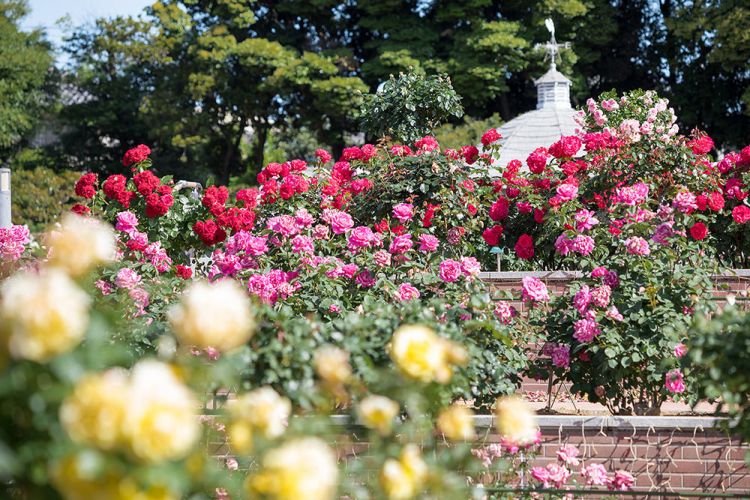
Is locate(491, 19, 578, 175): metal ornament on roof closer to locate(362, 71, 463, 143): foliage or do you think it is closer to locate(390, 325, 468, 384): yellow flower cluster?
locate(362, 71, 463, 143): foliage

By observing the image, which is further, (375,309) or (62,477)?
(375,309)

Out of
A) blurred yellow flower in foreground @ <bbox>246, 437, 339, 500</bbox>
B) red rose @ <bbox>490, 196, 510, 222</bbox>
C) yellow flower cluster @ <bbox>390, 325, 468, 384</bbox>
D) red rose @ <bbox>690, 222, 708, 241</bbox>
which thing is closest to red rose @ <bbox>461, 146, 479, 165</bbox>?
red rose @ <bbox>490, 196, 510, 222</bbox>

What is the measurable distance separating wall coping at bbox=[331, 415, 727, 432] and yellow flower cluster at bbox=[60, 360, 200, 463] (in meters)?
2.74

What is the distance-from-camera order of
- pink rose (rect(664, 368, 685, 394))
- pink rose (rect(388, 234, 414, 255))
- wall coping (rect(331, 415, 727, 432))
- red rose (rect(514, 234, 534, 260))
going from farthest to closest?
1. red rose (rect(514, 234, 534, 260))
2. pink rose (rect(388, 234, 414, 255))
3. pink rose (rect(664, 368, 685, 394))
4. wall coping (rect(331, 415, 727, 432))

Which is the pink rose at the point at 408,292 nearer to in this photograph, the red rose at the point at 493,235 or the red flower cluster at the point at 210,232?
the red flower cluster at the point at 210,232

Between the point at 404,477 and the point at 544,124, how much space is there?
42.8 feet

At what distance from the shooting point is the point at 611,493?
153 inches

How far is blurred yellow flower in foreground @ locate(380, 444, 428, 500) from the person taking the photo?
6.84ft

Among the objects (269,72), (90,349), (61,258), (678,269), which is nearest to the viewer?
(90,349)

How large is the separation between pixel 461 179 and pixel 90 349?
5.26 metres

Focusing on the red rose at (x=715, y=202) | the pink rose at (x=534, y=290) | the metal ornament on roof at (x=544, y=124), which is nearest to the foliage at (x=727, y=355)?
the pink rose at (x=534, y=290)

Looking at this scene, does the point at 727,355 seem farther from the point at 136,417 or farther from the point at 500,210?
the point at 500,210

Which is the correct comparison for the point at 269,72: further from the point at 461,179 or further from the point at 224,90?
the point at 461,179

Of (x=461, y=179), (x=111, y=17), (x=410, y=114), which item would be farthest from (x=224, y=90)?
(x=461, y=179)
